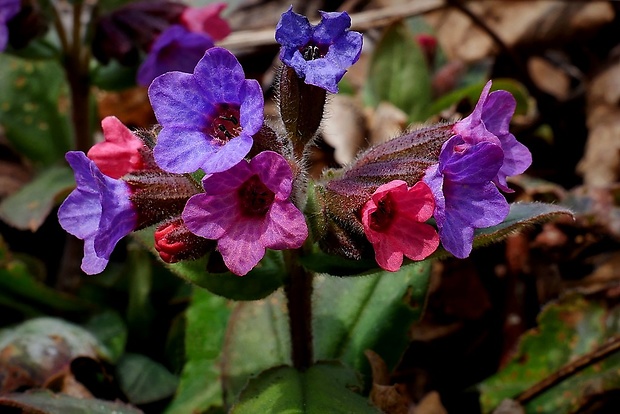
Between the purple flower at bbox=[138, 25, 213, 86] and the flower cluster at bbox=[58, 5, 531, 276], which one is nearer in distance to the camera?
the flower cluster at bbox=[58, 5, 531, 276]

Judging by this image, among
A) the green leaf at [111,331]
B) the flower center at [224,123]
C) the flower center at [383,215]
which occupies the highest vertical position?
the flower center at [224,123]

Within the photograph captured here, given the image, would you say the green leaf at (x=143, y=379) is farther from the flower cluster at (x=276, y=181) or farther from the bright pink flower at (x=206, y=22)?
the bright pink flower at (x=206, y=22)

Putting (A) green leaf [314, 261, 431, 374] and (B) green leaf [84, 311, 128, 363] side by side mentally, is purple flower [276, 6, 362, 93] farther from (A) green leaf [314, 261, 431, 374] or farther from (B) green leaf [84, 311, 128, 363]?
(B) green leaf [84, 311, 128, 363]

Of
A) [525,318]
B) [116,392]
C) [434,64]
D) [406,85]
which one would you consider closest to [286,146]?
[116,392]

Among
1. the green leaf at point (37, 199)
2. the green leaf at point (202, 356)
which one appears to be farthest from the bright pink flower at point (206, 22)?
the green leaf at point (202, 356)

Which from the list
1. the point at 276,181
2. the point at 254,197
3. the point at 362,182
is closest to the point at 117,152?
the point at 254,197

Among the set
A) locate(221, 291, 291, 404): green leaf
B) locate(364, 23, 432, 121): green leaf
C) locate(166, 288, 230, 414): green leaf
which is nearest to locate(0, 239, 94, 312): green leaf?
locate(166, 288, 230, 414): green leaf
